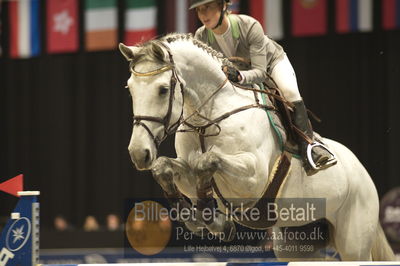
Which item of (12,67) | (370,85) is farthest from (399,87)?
(12,67)

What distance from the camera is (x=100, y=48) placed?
9320 millimetres

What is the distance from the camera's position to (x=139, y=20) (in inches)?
352

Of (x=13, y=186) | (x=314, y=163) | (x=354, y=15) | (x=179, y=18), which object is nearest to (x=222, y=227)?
(x=314, y=163)

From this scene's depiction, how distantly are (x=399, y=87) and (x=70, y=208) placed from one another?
5321mm

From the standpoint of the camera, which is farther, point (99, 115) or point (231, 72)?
point (99, 115)

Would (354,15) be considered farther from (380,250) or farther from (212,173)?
(212,173)

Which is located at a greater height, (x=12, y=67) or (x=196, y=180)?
(x=12, y=67)

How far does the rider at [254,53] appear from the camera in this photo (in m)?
3.43

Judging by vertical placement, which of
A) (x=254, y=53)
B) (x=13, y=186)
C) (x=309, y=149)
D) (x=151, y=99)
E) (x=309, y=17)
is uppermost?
(x=309, y=17)

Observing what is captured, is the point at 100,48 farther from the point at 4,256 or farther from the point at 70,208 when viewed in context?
the point at 4,256

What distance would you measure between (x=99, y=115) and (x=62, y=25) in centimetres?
150

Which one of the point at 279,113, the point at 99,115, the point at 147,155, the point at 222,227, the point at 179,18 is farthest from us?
the point at 99,115

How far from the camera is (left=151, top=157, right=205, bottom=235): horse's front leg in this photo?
3146 mm

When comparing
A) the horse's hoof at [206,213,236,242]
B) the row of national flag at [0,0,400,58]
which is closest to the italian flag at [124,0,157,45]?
the row of national flag at [0,0,400,58]
